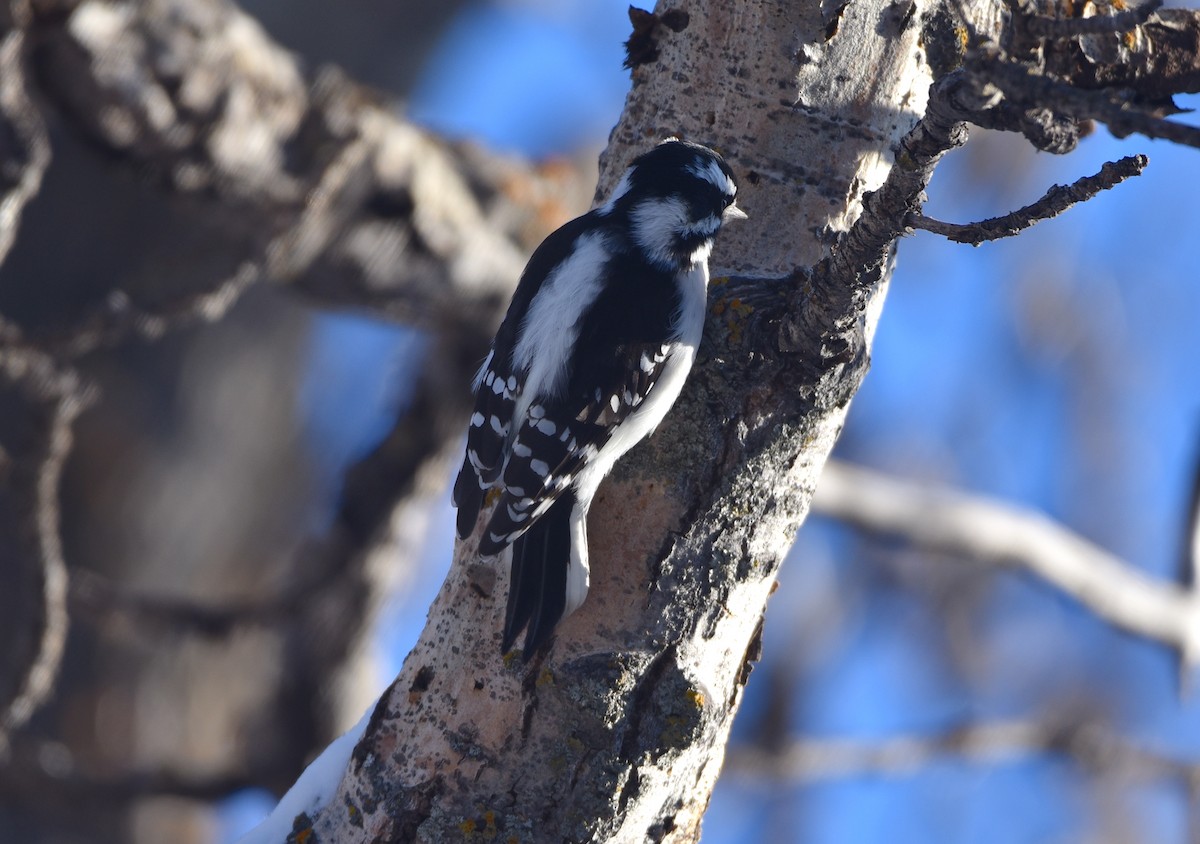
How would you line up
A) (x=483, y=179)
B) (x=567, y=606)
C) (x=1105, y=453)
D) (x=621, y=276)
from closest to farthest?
1. (x=567, y=606)
2. (x=621, y=276)
3. (x=483, y=179)
4. (x=1105, y=453)

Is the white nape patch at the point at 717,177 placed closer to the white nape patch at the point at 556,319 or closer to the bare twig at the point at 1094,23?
the white nape patch at the point at 556,319

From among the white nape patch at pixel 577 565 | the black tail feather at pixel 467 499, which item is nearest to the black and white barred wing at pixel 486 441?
the black tail feather at pixel 467 499

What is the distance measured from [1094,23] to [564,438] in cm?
125

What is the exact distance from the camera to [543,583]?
194cm

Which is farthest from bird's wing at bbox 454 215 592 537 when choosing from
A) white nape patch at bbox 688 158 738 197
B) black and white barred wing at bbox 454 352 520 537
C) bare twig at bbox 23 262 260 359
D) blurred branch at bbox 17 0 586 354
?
blurred branch at bbox 17 0 586 354

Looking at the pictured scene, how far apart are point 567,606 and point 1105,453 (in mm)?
10796

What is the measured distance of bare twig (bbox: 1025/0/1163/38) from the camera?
116 cm

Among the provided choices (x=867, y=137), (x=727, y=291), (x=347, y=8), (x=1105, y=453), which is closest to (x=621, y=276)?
(x=727, y=291)

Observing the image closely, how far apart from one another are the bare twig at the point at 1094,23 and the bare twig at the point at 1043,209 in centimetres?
20

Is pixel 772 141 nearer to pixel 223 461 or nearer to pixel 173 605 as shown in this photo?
pixel 173 605

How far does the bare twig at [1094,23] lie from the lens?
1158 millimetres

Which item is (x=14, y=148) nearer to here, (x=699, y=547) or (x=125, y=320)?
(x=125, y=320)

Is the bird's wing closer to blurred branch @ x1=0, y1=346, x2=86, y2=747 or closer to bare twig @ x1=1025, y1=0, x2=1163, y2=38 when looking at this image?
blurred branch @ x1=0, y1=346, x2=86, y2=747

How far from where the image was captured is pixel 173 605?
386 cm
